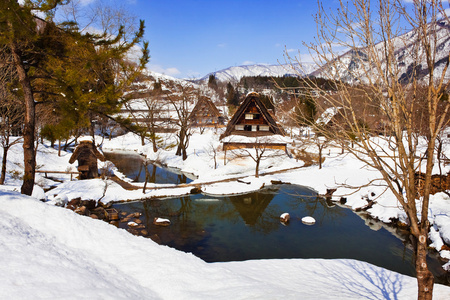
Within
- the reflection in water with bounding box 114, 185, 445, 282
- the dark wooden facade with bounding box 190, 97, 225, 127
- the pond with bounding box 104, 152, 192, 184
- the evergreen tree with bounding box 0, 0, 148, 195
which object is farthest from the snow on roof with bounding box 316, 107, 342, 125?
the dark wooden facade with bounding box 190, 97, 225, 127

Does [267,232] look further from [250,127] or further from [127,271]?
[250,127]

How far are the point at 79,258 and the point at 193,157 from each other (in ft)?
72.9

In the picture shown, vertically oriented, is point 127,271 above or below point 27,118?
below

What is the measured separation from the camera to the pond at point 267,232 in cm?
999

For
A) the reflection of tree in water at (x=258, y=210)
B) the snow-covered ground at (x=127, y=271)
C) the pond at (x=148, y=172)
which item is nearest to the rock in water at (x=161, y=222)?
the reflection of tree in water at (x=258, y=210)

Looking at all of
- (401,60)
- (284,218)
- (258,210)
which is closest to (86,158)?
(258,210)

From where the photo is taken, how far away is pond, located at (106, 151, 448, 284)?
32.8ft

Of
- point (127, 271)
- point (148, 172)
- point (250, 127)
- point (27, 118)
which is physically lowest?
point (127, 271)

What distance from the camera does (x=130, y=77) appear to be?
7.21 metres

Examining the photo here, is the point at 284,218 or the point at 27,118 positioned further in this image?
the point at 284,218

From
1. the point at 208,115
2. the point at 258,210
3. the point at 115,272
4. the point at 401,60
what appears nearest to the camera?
the point at 401,60

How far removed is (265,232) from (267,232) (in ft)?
0.31

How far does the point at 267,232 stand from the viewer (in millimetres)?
12148

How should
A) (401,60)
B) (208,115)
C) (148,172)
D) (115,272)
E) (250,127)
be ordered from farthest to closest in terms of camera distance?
(208,115)
(250,127)
(148,172)
(115,272)
(401,60)
